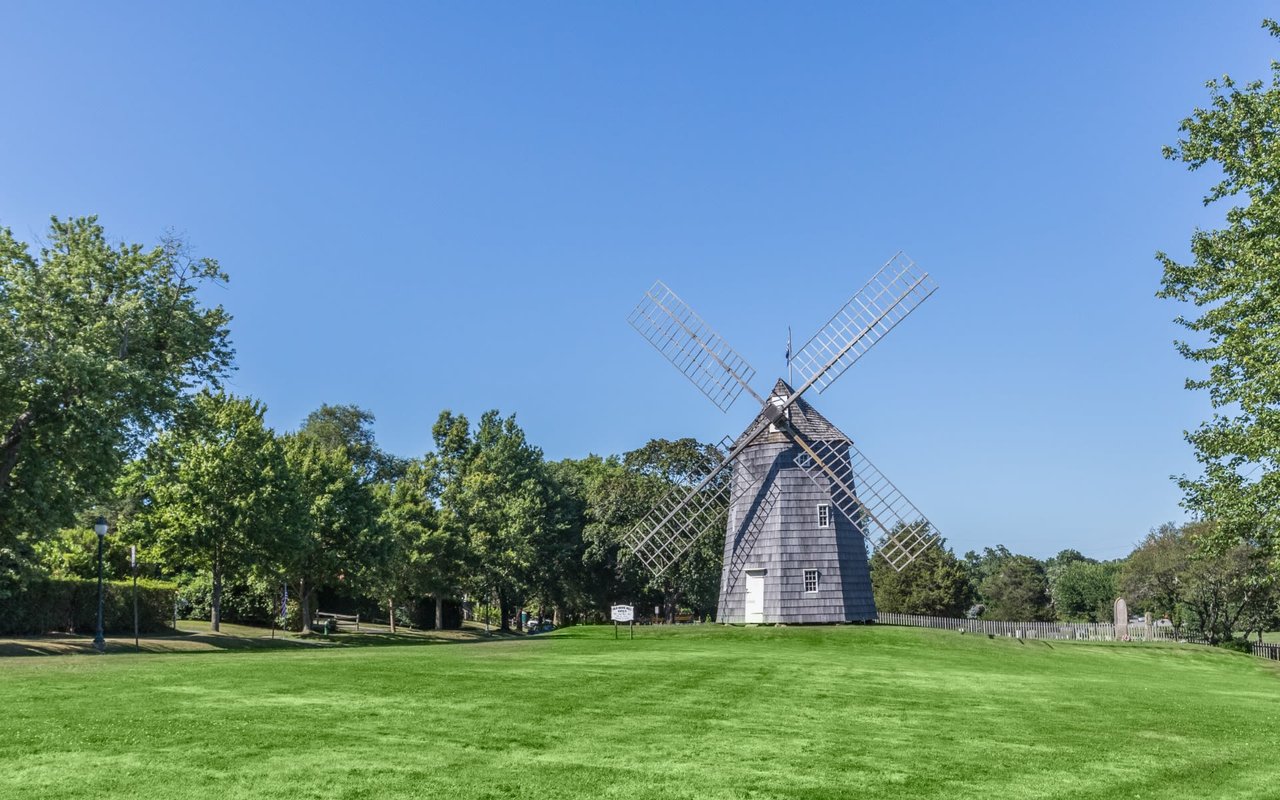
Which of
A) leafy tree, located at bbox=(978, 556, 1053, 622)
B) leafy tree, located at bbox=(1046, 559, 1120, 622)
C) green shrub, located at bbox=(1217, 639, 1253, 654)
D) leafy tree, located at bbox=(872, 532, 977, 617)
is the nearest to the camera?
green shrub, located at bbox=(1217, 639, 1253, 654)

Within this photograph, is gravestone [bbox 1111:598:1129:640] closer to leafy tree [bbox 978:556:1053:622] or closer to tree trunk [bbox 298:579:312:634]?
leafy tree [bbox 978:556:1053:622]

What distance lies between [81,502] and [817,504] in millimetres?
31049

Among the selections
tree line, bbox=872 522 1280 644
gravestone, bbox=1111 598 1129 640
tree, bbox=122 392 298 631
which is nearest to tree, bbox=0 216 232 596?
tree, bbox=122 392 298 631

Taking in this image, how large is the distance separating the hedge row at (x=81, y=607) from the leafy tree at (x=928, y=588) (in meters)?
53.7

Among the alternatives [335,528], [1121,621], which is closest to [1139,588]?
[1121,621]

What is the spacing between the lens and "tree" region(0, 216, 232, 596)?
97.6 feet

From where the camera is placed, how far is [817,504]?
46938 mm

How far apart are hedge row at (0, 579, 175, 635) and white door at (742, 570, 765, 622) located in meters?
27.3

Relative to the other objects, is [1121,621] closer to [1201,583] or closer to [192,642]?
[1201,583]

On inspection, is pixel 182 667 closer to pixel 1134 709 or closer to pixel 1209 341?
pixel 1134 709

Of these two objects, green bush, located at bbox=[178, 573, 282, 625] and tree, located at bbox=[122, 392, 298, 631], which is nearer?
tree, located at bbox=[122, 392, 298, 631]

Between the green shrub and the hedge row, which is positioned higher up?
the hedge row

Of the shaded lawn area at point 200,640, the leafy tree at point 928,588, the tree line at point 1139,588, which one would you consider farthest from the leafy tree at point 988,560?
the shaded lawn area at point 200,640

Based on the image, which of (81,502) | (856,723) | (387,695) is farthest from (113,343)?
(856,723)
